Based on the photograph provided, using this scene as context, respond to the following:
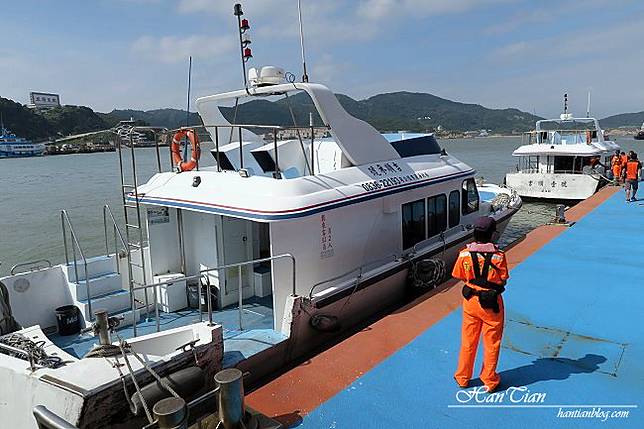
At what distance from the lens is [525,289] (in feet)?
20.4

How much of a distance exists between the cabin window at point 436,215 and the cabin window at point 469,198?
0.77 m

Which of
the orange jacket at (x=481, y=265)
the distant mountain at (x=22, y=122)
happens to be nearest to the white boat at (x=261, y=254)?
the orange jacket at (x=481, y=265)

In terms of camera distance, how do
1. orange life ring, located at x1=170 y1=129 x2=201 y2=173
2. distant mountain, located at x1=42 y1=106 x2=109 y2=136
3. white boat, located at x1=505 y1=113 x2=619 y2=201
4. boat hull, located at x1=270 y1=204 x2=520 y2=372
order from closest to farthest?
boat hull, located at x1=270 y1=204 x2=520 y2=372
orange life ring, located at x1=170 y1=129 x2=201 y2=173
white boat, located at x1=505 y1=113 x2=619 y2=201
distant mountain, located at x1=42 y1=106 x2=109 y2=136

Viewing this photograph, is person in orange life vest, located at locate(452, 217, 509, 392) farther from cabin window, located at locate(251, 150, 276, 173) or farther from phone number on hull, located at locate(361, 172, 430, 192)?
cabin window, located at locate(251, 150, 276, 173)

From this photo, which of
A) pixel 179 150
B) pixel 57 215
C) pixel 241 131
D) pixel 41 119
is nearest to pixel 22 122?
pixel 41 119

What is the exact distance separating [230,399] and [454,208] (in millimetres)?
6086

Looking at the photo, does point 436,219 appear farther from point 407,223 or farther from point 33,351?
point 33,351

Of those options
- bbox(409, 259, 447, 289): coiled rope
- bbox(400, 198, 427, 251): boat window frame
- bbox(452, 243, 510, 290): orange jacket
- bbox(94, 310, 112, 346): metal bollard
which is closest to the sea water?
bbox(400, 198, 427, 251): boat window frame

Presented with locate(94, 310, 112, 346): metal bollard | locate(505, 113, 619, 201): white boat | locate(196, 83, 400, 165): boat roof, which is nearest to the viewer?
locate(94, 310, 112, 346): metal bollard

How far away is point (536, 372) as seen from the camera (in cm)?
413

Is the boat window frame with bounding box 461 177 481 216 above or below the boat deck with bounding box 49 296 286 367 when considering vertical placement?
above

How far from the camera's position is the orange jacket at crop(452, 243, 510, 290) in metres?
3.53

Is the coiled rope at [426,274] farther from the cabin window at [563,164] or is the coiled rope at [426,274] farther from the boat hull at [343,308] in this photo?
the cabin window at [563,164]

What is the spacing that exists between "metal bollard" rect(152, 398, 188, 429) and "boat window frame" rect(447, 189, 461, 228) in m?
6.20
